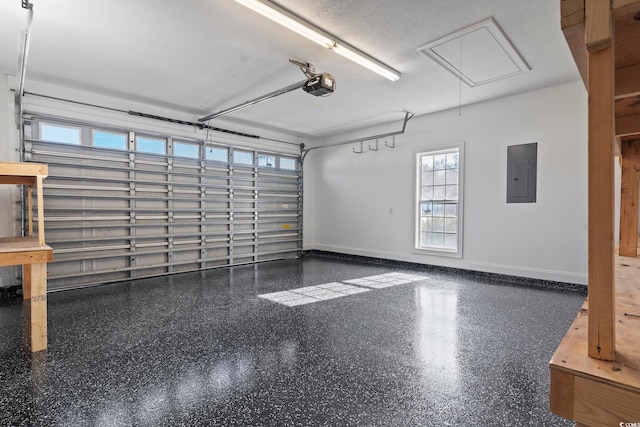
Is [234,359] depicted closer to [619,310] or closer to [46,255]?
[46,255]

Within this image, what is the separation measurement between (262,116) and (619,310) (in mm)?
6443

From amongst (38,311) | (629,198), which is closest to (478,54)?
(629,198)

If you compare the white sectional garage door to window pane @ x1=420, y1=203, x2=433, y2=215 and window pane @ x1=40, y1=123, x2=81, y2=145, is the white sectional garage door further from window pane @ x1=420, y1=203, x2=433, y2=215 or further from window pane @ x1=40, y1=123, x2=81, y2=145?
window pane @ x1=420, y1=203, x2=433, y2=215

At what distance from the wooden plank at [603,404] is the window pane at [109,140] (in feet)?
21.4

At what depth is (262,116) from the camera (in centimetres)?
659

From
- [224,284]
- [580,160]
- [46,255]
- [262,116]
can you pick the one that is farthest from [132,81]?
[580,160]

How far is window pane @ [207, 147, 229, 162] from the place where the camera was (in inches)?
267

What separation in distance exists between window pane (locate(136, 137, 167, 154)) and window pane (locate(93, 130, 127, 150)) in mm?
237

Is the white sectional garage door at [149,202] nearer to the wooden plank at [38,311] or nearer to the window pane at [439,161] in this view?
the wooden plank at [38,311]

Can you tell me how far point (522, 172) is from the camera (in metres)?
5.24

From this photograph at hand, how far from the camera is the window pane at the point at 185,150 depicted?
631cm

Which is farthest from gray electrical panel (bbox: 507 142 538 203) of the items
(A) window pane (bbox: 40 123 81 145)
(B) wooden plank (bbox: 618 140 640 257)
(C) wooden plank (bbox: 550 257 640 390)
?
(A) window pane (bbox: 40 123 81 145)

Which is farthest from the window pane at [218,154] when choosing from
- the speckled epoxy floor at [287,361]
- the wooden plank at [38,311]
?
the wooden plank at [38,311]

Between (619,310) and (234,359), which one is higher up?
(619,310)
